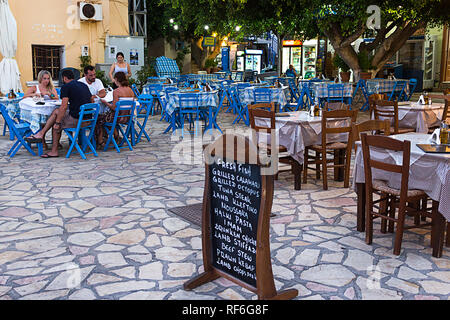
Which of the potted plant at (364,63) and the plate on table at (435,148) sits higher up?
the potted plant at (364,63)

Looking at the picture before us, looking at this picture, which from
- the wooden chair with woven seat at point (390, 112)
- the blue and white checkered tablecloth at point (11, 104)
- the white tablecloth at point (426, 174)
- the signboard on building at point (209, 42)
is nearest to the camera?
the white tablecloth at point (426, 174)

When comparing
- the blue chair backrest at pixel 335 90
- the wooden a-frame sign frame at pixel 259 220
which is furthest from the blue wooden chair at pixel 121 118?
the blue chair backrest at pixel 335 90

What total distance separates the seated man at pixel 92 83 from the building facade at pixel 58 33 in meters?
8.52

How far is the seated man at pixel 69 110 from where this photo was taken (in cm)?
801

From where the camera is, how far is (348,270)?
12.6ft

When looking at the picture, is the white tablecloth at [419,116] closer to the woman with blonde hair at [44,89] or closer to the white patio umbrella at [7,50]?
the woman with blonde hair at [44,89]

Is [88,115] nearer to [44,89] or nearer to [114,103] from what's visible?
[114,103]

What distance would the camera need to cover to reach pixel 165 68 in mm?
22375

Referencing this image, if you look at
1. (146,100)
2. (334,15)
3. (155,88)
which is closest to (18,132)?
(146,100)

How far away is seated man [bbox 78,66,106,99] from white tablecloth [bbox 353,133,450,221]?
580 cm

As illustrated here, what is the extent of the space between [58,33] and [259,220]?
52.7 ft

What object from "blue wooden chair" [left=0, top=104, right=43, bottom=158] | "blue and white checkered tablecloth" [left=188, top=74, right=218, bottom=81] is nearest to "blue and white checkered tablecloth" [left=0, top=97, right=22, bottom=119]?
"blue wooden chair" [left=0, top=104, right=43, bottom=158]

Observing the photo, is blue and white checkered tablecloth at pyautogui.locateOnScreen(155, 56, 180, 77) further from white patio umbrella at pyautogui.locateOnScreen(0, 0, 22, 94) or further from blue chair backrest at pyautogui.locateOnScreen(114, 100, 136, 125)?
blue chair backrest at pyautogui.locateOnScreen(114, 100, 136, 125)
